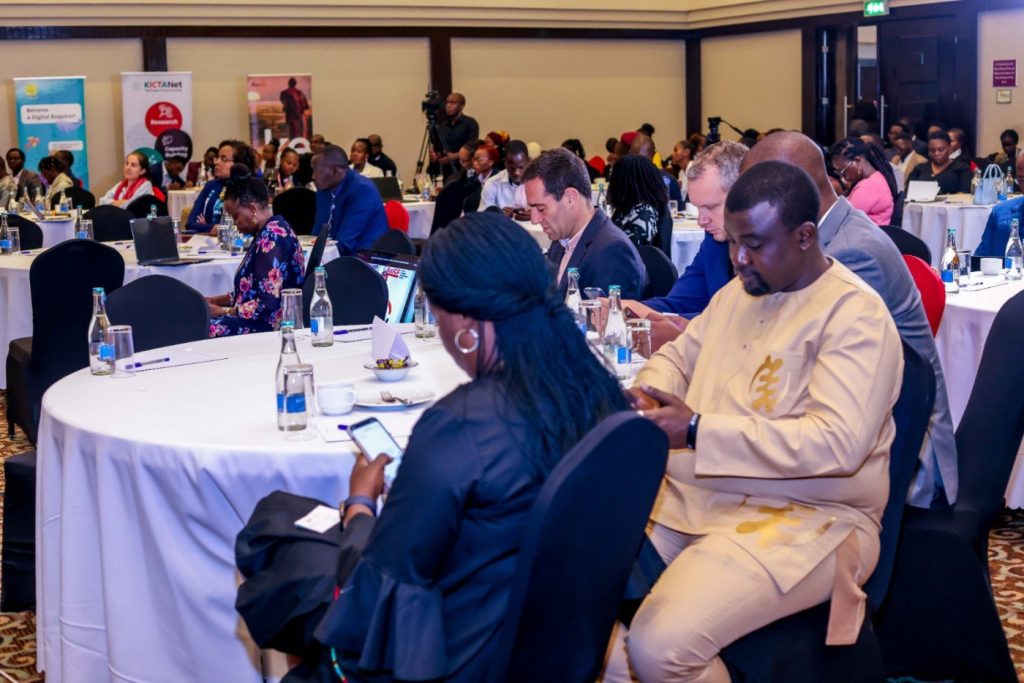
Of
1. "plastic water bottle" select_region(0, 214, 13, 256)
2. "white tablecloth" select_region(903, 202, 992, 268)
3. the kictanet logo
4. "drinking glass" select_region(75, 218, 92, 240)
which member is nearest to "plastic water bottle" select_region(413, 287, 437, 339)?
"plastic water bottle" select_region(0, 214, 13, 256)

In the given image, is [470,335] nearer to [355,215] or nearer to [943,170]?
[355,215]

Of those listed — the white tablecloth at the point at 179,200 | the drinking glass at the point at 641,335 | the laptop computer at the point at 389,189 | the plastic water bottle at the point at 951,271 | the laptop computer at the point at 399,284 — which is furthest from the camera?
the white tablecloth at the point at 179,200

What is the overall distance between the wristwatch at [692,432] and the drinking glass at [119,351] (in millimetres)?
1729

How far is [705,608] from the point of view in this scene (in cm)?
241

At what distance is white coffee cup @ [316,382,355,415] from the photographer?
304cm

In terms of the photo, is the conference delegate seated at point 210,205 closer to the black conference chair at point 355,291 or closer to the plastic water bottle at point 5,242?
the plastic water bottle at point 5,242

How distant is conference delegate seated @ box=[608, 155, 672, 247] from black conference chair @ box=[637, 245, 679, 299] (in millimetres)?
1540

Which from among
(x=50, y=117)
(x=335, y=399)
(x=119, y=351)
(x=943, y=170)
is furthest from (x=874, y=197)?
(x=50, y=117)

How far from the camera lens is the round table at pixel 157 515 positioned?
110 inches

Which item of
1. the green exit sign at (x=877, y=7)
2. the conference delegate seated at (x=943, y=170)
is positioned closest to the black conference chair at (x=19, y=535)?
the conference delegate seated at (x=943, y=170)

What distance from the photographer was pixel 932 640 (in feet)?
10.1

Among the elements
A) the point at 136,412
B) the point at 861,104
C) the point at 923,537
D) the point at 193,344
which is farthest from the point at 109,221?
the point at 861,104

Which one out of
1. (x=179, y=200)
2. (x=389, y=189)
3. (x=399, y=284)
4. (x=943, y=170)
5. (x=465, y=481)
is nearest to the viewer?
(x=465, y=481)

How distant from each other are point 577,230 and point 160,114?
483 inches
